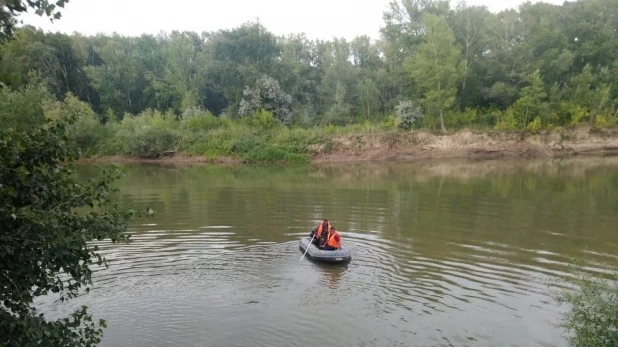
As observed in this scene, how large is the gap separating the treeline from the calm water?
73.2ft

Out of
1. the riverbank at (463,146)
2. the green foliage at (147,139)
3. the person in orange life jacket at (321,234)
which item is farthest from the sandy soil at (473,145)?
the person in orange life jacket at (321,234)

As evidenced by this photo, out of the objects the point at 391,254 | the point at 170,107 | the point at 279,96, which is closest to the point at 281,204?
the point at 391,254

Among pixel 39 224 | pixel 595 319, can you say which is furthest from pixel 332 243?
pixel 39 224

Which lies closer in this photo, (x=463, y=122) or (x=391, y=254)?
(x=391, y=254)

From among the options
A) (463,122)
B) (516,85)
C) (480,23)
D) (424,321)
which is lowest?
(424,321)

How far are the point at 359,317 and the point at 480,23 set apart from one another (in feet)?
161

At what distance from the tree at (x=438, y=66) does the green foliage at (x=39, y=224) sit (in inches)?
1757

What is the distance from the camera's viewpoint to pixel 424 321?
33.9ft

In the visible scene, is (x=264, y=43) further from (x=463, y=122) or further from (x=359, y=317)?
(x=359, y=317)

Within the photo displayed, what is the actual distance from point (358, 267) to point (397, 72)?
42835 millimetres

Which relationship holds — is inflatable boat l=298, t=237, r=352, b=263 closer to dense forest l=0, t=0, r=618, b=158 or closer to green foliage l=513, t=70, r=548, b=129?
dense forest l=0, t=0, r=618, b=158

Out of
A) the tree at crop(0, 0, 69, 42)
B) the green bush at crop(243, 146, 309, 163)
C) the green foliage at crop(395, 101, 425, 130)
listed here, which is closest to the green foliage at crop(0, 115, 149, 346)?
the tree at crop(0, 0, 69, 42)

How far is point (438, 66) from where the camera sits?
4644cm

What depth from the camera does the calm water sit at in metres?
10.0
